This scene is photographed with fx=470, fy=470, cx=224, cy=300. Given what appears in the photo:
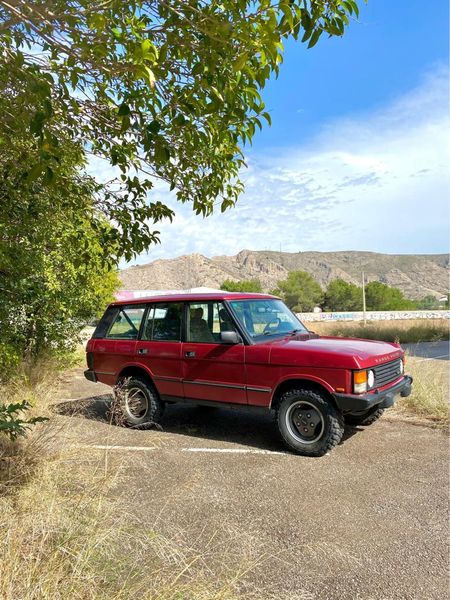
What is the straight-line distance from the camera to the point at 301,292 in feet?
316

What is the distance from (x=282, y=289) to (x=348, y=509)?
94.9m

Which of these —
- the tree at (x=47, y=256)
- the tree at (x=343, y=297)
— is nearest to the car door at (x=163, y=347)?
the tree at (x=47, y=256)

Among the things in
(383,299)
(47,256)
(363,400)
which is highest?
(383,299)

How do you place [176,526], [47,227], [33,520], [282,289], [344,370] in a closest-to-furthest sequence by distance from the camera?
[33,520] < [176,526] < [344,370] < [47,227] < [282,289]

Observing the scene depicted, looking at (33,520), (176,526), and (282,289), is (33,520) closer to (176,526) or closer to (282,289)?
(176,526)

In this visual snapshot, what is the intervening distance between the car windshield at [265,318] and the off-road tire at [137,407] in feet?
5.55

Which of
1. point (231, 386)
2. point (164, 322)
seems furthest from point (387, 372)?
point (164, 322)

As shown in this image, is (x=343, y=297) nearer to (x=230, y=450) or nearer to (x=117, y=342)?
(x=117, y=342)

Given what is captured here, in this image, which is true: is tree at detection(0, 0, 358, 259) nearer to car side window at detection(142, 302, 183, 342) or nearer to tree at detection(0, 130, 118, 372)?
tree at detection(0, 130, 118, 372)

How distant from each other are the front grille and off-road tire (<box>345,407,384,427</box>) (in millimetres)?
628

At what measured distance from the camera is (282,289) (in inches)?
3861

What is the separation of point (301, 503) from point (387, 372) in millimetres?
2076

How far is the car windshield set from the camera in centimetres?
585

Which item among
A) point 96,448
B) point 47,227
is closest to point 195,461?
point 96,448
